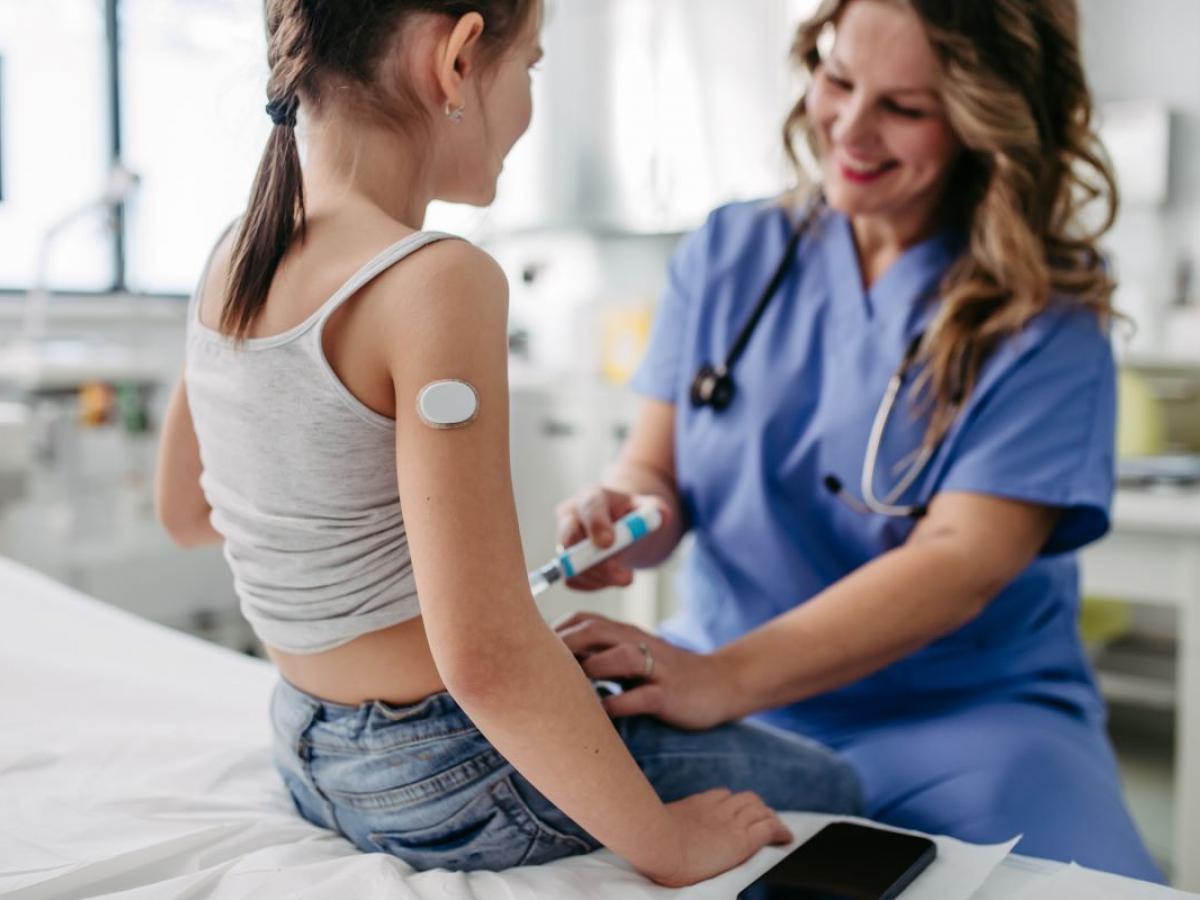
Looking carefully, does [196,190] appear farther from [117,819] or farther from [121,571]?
[117,819]

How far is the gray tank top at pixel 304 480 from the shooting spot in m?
0.67

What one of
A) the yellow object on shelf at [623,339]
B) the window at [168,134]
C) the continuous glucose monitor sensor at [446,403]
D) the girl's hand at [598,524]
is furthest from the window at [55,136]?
the continuous glucose monitor sensor at [446,403]

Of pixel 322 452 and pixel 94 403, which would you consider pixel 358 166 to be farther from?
pixel 94 403

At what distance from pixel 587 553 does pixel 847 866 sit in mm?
323

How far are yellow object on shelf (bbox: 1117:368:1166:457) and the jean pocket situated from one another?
189cm

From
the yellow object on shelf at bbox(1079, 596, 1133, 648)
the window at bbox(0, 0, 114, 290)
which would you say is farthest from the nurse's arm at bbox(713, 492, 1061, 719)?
the window at bbox(0, 0, 114, 290)

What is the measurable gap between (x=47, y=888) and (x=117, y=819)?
106 mm

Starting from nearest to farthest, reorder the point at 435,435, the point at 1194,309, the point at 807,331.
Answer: the point at 435,435, the point at 807,331, the point at 1194,309

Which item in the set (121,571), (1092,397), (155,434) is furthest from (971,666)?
(121,571)

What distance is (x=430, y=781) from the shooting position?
2.37ft

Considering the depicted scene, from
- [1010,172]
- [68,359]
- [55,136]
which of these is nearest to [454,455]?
[1010,172]

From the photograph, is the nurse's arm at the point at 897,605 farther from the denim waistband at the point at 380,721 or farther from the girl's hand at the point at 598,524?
the denim waistband at the point at 380,721

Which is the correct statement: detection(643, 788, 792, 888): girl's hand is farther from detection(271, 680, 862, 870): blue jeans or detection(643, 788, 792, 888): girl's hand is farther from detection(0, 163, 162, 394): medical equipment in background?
detection(0, 163, 162, 394): medical equipment in background

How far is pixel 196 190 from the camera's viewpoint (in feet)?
11.7
